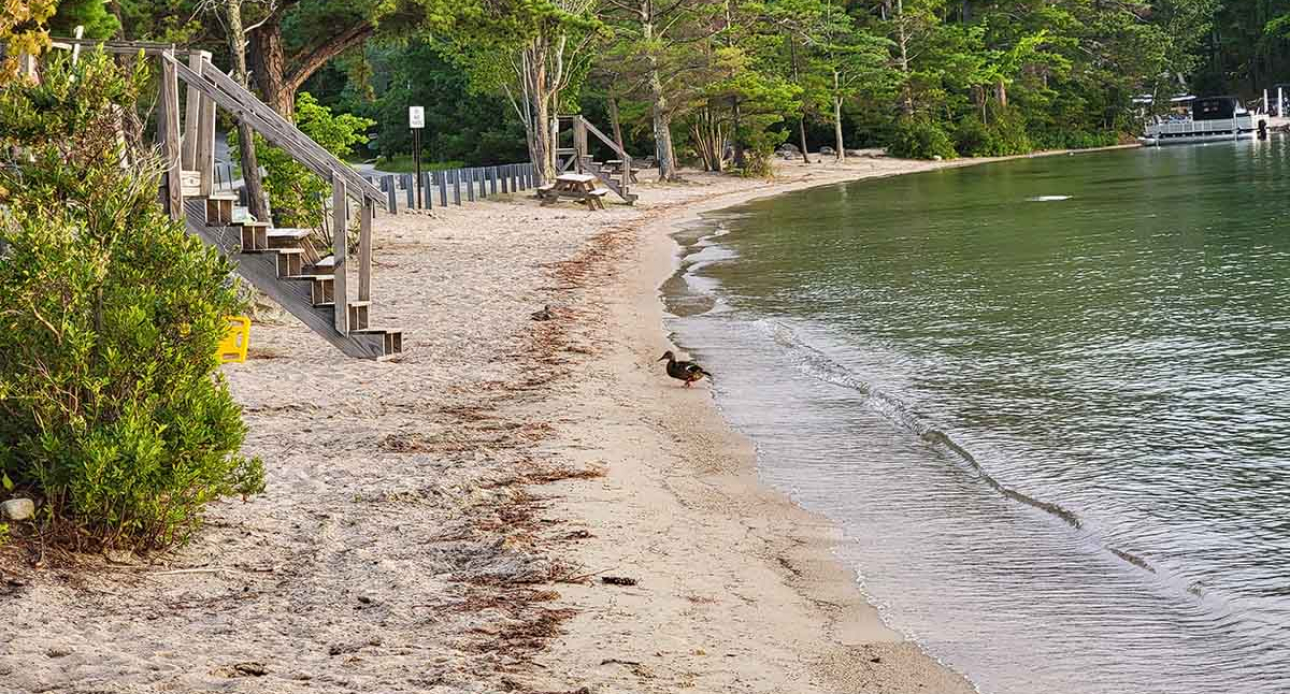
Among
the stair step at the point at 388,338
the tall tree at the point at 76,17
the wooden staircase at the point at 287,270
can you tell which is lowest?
the stair step at the point at 388,338

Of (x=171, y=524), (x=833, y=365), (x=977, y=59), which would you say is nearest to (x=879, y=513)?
(x=171, y=524)

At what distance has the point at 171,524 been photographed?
7633 mm

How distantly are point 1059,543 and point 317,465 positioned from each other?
15.2ft

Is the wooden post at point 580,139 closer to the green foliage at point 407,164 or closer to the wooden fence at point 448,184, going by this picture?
the wooden fence at point 448,184

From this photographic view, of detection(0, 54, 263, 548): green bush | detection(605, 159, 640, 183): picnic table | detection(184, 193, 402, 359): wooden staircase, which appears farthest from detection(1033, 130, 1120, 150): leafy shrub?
detection(0, 54, 263, 548): green bush

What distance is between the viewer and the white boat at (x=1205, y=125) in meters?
93.8

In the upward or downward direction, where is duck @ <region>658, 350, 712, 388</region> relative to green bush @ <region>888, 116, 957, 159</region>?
downward

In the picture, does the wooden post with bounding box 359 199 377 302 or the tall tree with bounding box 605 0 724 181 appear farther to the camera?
the tall tree with bounding box 605 0 724 181

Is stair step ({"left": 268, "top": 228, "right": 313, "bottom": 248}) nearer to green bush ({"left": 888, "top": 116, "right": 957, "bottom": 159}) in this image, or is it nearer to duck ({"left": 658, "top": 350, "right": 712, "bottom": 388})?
duck ({"left": 658, "top": 350, "right": 712, "bottom": 388})

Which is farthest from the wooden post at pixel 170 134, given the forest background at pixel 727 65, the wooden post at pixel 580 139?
the wooden post at pixel 580 139

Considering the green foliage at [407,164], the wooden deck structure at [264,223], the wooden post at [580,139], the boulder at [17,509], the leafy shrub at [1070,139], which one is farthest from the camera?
the leafy shrub at [1070,139]

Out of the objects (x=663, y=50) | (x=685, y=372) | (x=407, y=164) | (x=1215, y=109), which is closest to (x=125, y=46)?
(x=685, y=372)

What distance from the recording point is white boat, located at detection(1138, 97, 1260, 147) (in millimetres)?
93812

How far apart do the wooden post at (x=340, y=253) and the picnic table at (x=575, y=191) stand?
90.7ft
